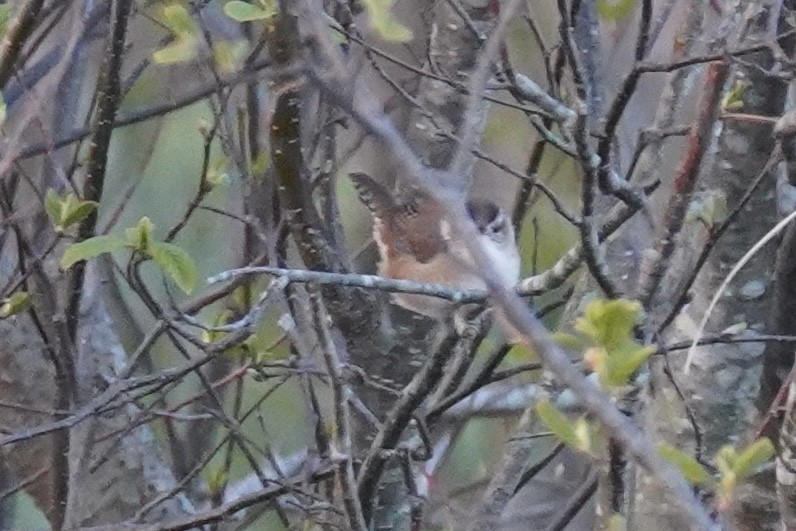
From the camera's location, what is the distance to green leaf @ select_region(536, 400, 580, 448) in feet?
2.28

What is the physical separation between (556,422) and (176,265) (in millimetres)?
666

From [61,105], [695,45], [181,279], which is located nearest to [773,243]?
[695,45]

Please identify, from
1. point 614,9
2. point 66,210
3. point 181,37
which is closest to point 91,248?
point 66,210

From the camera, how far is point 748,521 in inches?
48.9

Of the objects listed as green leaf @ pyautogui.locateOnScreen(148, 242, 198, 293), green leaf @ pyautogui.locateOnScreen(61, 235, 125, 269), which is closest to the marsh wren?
green leaf @ pyautogui.locateOnScreen(148, 242, 198, 293)

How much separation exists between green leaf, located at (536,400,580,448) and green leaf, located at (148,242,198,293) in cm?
63

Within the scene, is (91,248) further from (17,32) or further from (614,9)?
(614,9)

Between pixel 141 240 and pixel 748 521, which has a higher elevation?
pixel 141 240

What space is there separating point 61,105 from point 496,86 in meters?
0.90

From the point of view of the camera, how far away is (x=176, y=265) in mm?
1270

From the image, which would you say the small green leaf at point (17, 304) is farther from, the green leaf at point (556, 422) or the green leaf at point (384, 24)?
the green leaf at point (556, 422)

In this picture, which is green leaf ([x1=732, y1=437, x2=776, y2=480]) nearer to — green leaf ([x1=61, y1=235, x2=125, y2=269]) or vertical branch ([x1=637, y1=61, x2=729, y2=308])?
vertical branch ([x1=637, y1=61, x2=729, y2=308])

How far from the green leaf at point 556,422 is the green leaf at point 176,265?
63 centimetres

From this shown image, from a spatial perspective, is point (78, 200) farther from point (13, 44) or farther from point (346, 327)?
point (346, 327)
